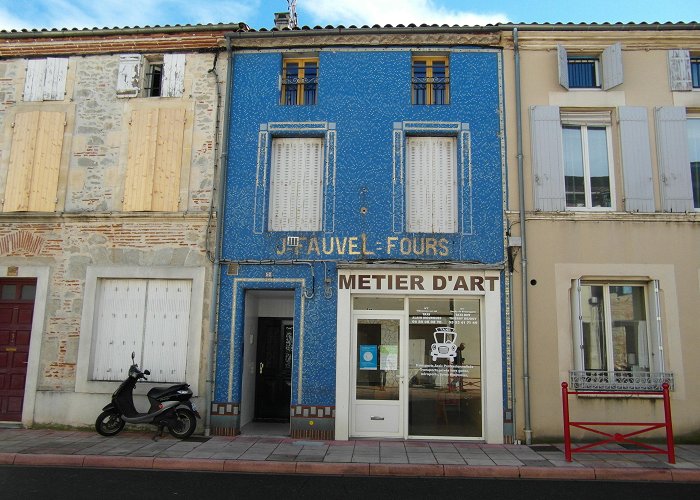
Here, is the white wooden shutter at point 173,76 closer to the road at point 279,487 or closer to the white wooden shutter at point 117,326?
the white wooden shutter at point 117,326

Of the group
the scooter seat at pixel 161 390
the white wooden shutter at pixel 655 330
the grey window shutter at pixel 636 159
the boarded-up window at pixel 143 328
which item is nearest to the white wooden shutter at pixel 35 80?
the boarded-up window at pixel 143 328

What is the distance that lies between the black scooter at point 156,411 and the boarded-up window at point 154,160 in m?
3.12

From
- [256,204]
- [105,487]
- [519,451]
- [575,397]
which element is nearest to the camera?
[105,487]

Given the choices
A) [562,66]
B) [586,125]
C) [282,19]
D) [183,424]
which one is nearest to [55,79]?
[282,19]

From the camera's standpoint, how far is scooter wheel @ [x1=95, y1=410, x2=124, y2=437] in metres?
8.84

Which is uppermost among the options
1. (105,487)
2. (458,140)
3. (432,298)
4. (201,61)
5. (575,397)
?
(201,61)

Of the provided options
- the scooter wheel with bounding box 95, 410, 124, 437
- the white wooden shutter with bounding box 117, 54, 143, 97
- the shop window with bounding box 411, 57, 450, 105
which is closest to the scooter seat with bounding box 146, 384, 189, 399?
the scooter wheel with bounding box 95, 410, 124, 437

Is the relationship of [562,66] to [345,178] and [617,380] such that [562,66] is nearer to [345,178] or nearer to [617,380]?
[345,178]

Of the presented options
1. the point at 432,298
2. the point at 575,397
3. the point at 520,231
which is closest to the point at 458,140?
the point at 520,231

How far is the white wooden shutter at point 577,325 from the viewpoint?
917 centimetres

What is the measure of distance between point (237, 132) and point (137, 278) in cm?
336

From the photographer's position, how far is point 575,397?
354 inches

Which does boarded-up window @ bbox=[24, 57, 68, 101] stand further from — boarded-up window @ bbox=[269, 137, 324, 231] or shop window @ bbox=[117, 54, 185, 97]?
boarded-up window @ bbox=[269, 137, 324, 231]

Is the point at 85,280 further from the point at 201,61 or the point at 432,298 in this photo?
the point at 432,298
